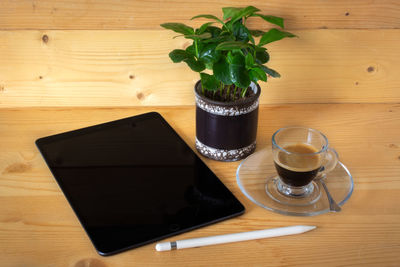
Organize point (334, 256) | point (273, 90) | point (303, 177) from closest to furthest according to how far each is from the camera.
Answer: point (334, 256), point (303, 177), point (273, 90)

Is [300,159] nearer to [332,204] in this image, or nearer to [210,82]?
[332,204]

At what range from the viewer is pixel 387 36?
3.51 ft

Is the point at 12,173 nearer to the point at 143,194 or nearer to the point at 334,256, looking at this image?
the point at 143,194

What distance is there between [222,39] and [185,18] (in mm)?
209

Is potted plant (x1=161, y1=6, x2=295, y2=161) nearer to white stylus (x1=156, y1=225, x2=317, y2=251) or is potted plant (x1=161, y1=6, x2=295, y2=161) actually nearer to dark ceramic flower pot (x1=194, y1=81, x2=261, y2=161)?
dark ceramic flower pot (x1=194, y1=81, x2=261, y2=161)

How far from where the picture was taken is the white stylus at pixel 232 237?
73cm

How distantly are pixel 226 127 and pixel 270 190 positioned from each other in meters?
0.15

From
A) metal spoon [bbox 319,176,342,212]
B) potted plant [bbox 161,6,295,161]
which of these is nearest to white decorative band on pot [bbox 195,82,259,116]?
potted plant [bbox 161,6,295,161]

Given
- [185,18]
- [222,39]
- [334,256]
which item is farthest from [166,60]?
[334,256]

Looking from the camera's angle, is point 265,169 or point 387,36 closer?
point 265,169

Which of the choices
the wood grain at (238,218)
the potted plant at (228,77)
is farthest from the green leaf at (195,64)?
the wood grain at (238,218)

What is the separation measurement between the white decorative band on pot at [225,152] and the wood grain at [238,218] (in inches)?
0.6

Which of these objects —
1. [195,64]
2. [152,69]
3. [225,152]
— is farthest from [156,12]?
[225,152]

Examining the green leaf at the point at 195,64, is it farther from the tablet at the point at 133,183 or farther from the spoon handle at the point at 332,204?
the spoon handle at the point at 332,204
